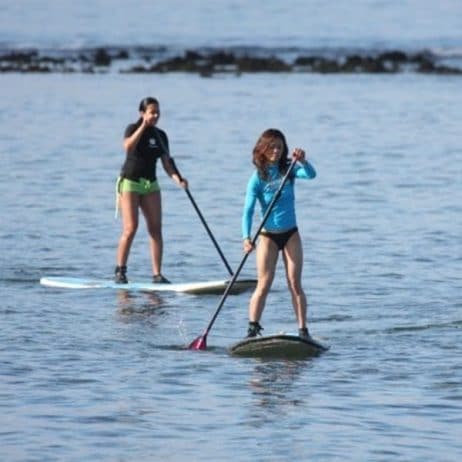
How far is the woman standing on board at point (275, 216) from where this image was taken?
16.0 m

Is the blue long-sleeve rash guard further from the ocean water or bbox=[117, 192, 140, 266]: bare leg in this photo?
bbox=[117, 192, 140, 266]: bare leg

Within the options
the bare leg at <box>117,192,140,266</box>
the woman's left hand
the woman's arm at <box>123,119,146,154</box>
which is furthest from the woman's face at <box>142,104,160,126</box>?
the woman's left hand

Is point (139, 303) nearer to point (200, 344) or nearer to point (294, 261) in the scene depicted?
point (200, 344)

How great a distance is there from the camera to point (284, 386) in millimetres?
15375

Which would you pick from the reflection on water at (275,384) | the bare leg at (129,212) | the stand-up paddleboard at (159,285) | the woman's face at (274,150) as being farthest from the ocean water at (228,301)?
the woman's face at (274,150)

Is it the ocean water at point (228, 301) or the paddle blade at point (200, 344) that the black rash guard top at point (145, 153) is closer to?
the ocean water at point (228, 301)

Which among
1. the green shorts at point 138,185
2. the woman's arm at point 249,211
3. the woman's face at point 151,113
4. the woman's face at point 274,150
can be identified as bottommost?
the green shorts at point 138,185

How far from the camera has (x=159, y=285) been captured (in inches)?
815

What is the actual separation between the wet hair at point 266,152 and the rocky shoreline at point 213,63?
49.3 meters

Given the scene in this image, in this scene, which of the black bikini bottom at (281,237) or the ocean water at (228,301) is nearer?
the ocean water at (228,301)

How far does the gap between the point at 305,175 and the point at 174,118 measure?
32.4 m

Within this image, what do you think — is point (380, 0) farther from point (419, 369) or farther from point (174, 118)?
point (419, 369)

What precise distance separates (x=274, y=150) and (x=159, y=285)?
16.5 ft

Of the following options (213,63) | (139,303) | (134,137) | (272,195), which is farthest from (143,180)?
(213,63)
